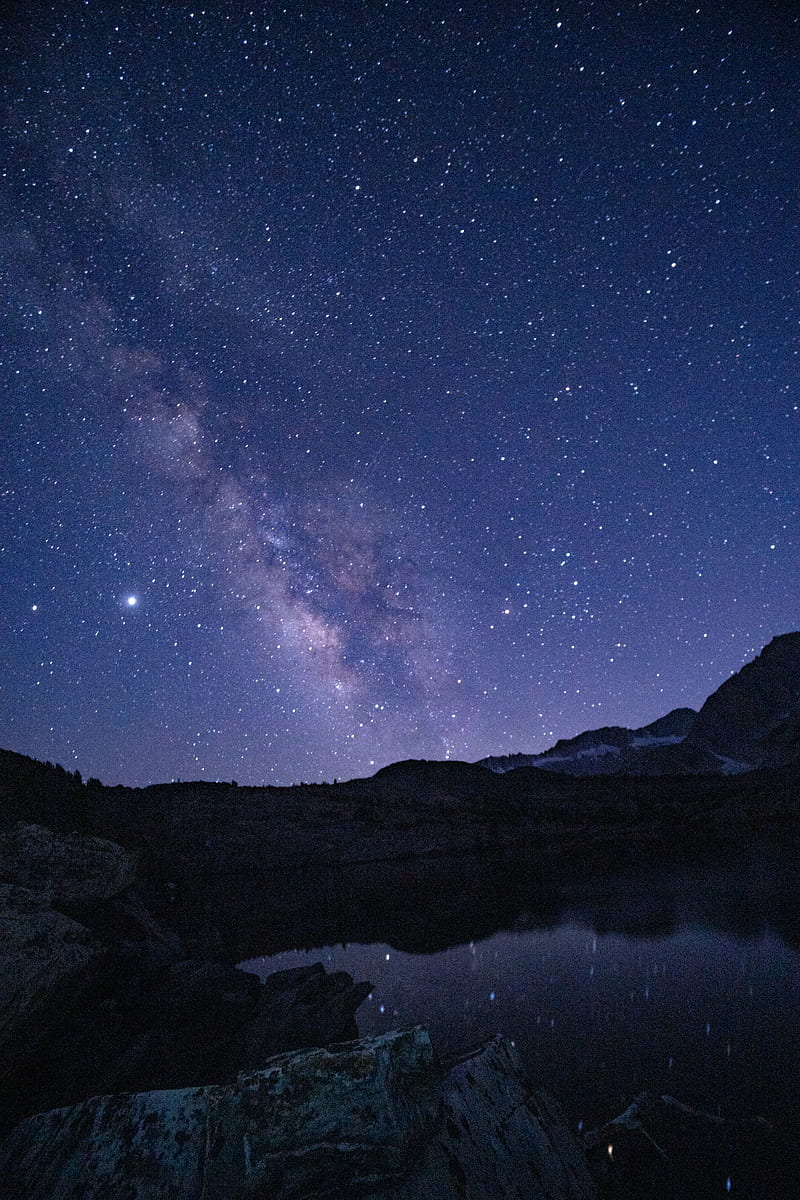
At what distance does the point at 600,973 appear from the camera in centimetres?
1273

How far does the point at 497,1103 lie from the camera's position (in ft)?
12.2

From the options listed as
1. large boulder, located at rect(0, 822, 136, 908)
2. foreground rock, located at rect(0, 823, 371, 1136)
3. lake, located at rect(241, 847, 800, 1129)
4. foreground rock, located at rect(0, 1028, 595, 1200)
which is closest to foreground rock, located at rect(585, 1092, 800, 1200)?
lake, located at rect(241, 847, 800, 1129)

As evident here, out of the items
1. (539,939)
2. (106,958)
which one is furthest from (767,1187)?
(539,939)

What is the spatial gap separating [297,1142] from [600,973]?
13205 millimetres

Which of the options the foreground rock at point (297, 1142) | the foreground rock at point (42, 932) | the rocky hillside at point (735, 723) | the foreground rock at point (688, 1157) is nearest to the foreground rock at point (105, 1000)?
the foreground rock at point (42, 932)

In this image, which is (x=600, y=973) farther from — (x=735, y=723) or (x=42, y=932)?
(x=735, y=723)

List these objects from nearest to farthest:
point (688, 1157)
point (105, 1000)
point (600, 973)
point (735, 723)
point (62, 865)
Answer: point (688, 1157)
point (105, 1000)
point (62, 865)
point (600, 973)
point (735, 723)

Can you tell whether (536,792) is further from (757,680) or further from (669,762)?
(757,680)

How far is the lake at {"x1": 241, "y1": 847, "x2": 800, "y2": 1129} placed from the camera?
25.3ft

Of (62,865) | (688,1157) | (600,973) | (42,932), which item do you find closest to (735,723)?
(600,973)

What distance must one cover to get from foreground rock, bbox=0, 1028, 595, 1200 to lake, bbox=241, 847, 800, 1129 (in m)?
4.98

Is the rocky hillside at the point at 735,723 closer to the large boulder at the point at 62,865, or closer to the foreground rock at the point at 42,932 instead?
the large boulder at the point at 62,865

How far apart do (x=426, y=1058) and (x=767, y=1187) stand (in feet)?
17.5

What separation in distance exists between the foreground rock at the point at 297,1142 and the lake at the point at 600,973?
16.3 feet
